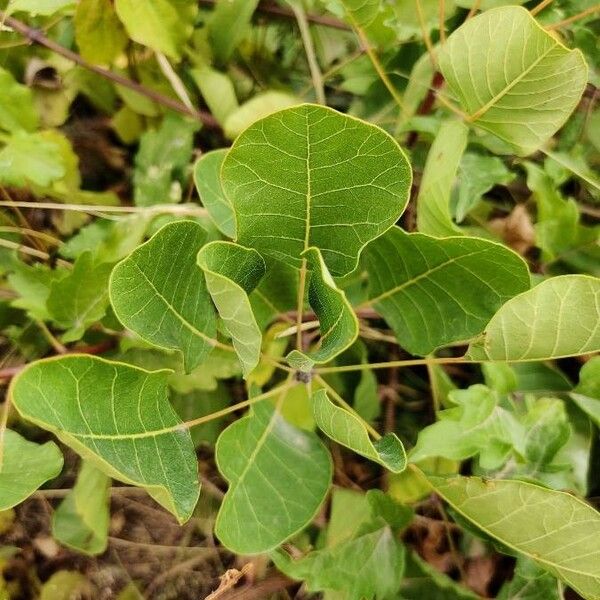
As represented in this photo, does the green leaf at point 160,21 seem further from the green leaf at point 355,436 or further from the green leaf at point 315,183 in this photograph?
the green leaf at point 355,436

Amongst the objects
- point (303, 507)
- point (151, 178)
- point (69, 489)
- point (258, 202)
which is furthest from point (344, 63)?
point (69, 489)

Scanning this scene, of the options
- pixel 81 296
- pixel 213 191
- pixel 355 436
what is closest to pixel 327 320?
pixel 355 436

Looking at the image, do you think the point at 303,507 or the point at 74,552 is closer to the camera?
the point at 303,507

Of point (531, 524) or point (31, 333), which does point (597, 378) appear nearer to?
point (531, 524)

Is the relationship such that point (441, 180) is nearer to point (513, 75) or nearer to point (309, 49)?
point (513, 75)

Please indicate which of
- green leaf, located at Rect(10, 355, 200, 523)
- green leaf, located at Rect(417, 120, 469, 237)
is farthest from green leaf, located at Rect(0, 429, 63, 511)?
green leaf, located at Rect(417, 120, 469, 237)

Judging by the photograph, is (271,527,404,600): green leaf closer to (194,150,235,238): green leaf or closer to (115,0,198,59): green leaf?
(194,150,235,238): green leaf

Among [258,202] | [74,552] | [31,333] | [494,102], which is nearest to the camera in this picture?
[258,202]
